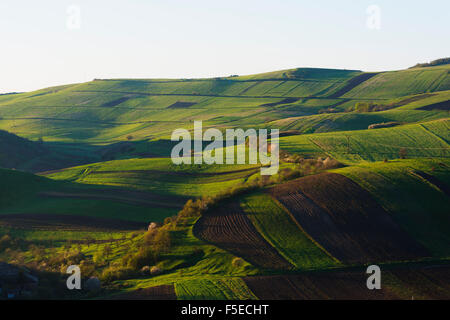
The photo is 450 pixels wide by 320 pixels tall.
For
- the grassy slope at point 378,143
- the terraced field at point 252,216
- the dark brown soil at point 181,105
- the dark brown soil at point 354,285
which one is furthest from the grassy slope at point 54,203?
the dark brown soil at point 181,105

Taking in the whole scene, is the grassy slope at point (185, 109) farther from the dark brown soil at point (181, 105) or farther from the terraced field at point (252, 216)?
the terraced field at point (252, 216)

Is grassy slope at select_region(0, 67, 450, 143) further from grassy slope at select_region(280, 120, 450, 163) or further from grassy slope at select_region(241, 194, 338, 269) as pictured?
grassy slope at select_region(241, 194, 338, 269)

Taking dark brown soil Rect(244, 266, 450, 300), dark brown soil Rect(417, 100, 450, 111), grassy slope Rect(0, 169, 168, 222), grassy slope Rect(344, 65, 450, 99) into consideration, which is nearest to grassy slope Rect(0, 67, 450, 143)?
grassy slope Rect(344, 65, 450, 99)

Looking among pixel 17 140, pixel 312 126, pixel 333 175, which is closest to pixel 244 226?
pixel 333 175

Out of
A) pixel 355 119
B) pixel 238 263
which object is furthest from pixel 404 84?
pixel 238 263

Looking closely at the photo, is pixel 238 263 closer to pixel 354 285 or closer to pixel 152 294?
pixel 152 294
